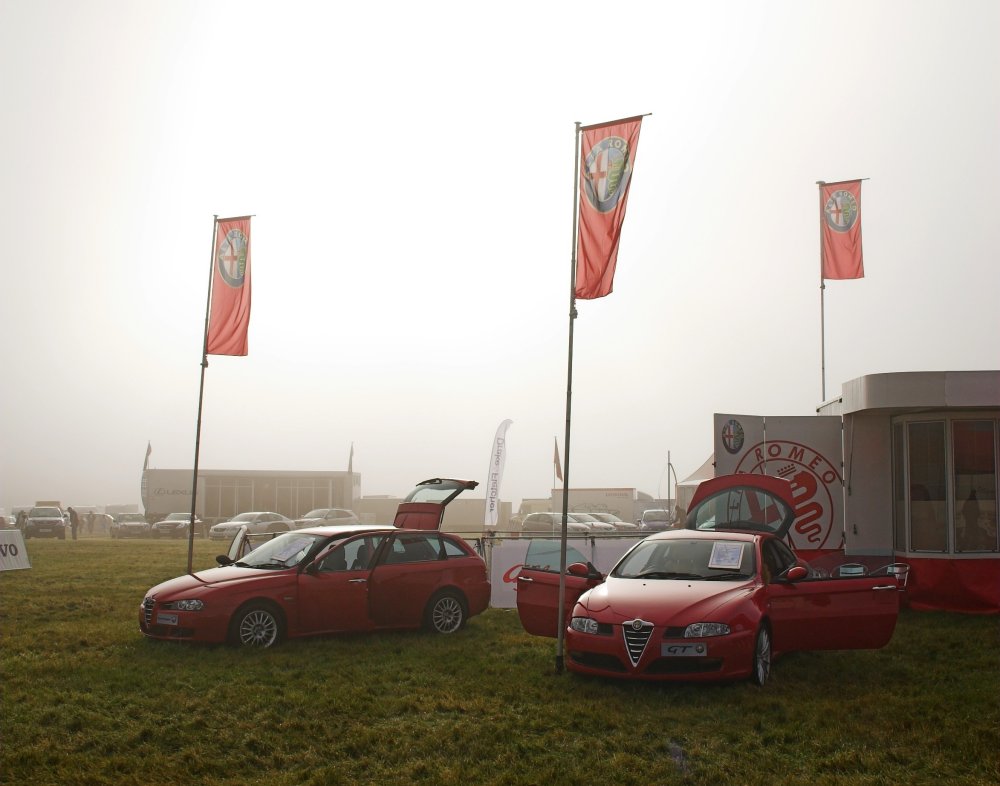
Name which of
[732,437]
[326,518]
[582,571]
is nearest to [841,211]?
[732,437]

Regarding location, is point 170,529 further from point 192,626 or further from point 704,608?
point 704,608

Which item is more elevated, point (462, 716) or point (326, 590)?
point (326, 590)

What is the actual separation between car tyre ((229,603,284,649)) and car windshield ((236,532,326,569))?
72 cm

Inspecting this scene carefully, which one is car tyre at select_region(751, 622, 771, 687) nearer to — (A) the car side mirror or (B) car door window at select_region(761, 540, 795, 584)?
(B) car door window at select_region(761, 540, 795, 584)

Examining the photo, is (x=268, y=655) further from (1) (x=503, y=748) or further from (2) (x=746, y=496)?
(2) (x=746, y=496)

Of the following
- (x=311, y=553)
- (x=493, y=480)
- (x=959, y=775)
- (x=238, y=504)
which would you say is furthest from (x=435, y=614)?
(x=238, y=504)

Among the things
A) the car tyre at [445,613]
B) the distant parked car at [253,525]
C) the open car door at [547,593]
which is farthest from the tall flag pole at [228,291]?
the distant parked car at [253,525]

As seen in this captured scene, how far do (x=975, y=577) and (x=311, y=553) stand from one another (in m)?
8.98

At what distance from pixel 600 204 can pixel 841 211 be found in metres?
12.6

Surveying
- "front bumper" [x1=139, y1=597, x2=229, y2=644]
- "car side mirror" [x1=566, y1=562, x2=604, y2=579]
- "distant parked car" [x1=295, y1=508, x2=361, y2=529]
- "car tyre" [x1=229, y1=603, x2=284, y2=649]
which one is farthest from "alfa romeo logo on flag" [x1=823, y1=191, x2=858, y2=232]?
"distant parked car" [x1=295, y1=508, x2=361, y2=529]

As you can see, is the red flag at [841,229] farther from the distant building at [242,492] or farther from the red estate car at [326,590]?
the distant building at [242,492]

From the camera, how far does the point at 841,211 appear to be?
21.3 meters

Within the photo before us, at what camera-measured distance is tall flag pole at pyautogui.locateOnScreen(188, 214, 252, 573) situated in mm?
16938

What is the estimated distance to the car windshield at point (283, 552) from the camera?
39.2 feet
